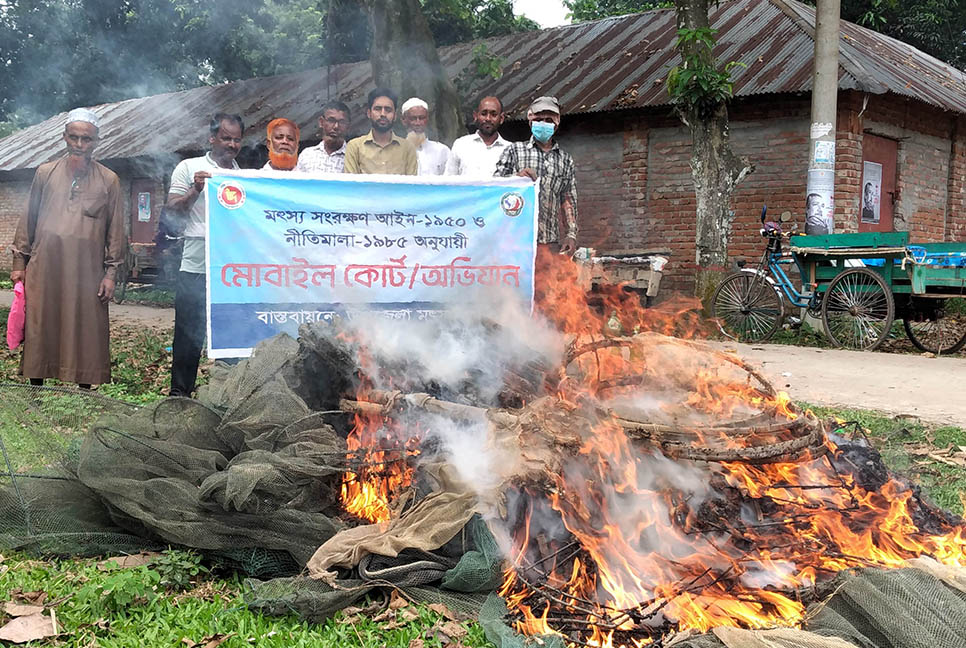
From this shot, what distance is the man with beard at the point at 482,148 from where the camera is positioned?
283 inches

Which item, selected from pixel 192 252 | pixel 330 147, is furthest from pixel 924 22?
pixel 192 252

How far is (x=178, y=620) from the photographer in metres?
2.95

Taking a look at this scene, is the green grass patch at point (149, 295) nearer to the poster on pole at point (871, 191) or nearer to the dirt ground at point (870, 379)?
the dirt ground at point (870, 379)

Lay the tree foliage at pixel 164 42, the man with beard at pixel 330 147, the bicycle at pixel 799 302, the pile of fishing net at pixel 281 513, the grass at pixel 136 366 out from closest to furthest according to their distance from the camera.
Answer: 1. the pile of fishing net at pixel 281 513
2. the man with beard at pixel 330 147
3. the grass at pixel 136 366
4. the bicycle at pixel 799 302
5. the tree foliage at pixel 164 42

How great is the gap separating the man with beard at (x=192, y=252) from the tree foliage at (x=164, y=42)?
16.3 m

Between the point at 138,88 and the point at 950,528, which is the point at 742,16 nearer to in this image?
the point at 950,528

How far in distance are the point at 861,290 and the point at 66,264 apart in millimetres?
8810

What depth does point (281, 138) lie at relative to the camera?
6.76 m

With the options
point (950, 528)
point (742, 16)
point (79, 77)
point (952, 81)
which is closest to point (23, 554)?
point (950, 528)

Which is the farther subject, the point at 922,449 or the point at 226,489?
the point at 922,449

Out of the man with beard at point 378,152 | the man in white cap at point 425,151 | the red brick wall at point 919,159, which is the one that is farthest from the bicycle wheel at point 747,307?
the man with beard at point 378,152

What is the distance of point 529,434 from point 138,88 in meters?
32.0

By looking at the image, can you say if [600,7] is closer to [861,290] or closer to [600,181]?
[600,181]

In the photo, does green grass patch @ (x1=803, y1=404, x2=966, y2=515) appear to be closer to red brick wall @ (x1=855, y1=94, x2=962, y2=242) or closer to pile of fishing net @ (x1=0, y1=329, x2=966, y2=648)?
pile of fishing net @ (x1=0, y1=329, x2=966, y2=648)
